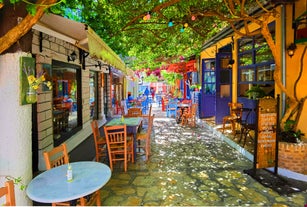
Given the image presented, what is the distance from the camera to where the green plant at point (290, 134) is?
14.7 ft

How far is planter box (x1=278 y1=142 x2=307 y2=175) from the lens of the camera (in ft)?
14.2

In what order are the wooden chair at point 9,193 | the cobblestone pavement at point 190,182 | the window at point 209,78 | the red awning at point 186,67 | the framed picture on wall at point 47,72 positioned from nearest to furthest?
1. the wooden chair at point 9,193
2. the cobblestone pavement at point 190,182
3. the framed picture on wall at point 47,72
4. the window at point 209,78
5. the red awning at point 186,67

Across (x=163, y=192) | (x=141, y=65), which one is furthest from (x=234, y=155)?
(x=141, y=65)

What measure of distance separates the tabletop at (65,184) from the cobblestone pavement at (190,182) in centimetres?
101

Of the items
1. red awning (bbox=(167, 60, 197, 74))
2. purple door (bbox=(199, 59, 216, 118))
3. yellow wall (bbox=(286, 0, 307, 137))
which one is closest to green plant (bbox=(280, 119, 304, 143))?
yellow wall (bbox=(286, 0, 307, 137))

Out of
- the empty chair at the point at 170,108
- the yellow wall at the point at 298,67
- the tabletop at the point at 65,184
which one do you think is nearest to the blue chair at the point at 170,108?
the empty chair at the point at 170,108

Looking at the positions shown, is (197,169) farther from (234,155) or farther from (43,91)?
(43,91)

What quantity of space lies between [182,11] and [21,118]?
5.11m

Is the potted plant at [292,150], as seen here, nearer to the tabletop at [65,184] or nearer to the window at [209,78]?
the tabletop at [65,184]

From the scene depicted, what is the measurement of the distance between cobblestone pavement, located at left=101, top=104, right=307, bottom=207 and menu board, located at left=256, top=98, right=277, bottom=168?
0.48 metres

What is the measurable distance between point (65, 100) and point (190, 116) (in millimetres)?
5000

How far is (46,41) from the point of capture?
4.95m

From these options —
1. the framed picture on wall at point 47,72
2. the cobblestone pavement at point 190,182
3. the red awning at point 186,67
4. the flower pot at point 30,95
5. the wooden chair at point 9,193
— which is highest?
A: the red awning at point 186,67

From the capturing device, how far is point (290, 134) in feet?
14.9
